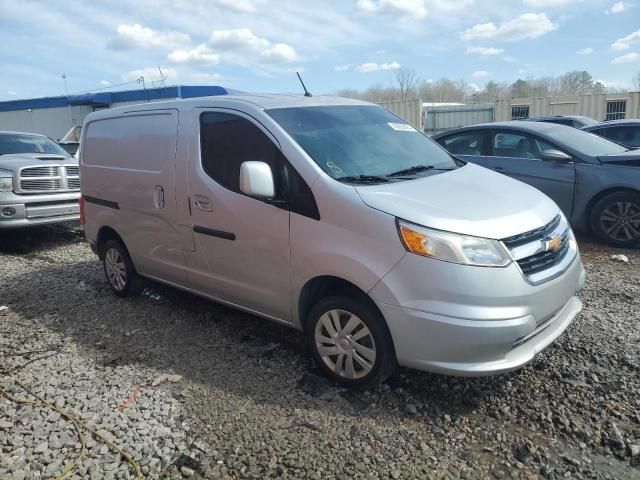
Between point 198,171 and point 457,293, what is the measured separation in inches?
87.5

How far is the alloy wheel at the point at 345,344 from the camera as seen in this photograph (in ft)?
10.3

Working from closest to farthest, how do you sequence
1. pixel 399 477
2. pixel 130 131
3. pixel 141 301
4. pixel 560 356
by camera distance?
pixel 399 477 < pixel 560 356 < pixel 130 131 < pixel 141 301

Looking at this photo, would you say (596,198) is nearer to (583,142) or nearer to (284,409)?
Answer: (583,142)

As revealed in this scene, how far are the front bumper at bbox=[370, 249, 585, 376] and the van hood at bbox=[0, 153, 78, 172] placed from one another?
6.85 meters

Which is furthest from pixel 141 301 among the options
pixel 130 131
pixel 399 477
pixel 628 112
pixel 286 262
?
pixel 628 112

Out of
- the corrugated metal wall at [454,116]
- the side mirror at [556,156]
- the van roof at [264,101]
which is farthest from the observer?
the corrugated metal wall at [454,116]

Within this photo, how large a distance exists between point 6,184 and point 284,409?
6.38m

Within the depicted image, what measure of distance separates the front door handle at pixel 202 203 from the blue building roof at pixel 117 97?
17726 mm

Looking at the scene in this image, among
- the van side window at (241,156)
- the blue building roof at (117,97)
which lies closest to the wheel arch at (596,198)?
the van side window at (241,156)

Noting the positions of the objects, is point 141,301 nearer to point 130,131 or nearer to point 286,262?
point 130,131

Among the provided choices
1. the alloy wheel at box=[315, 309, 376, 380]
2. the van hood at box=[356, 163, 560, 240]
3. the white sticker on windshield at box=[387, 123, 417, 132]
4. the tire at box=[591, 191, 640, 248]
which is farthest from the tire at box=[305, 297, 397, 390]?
the tire at box=[591, 191, 640, 248]

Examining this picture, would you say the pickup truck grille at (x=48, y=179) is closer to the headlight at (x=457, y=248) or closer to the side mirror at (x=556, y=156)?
the headlight at (x=457, y=248)

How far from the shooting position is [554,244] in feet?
10.4

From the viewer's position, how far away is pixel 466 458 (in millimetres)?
2666
